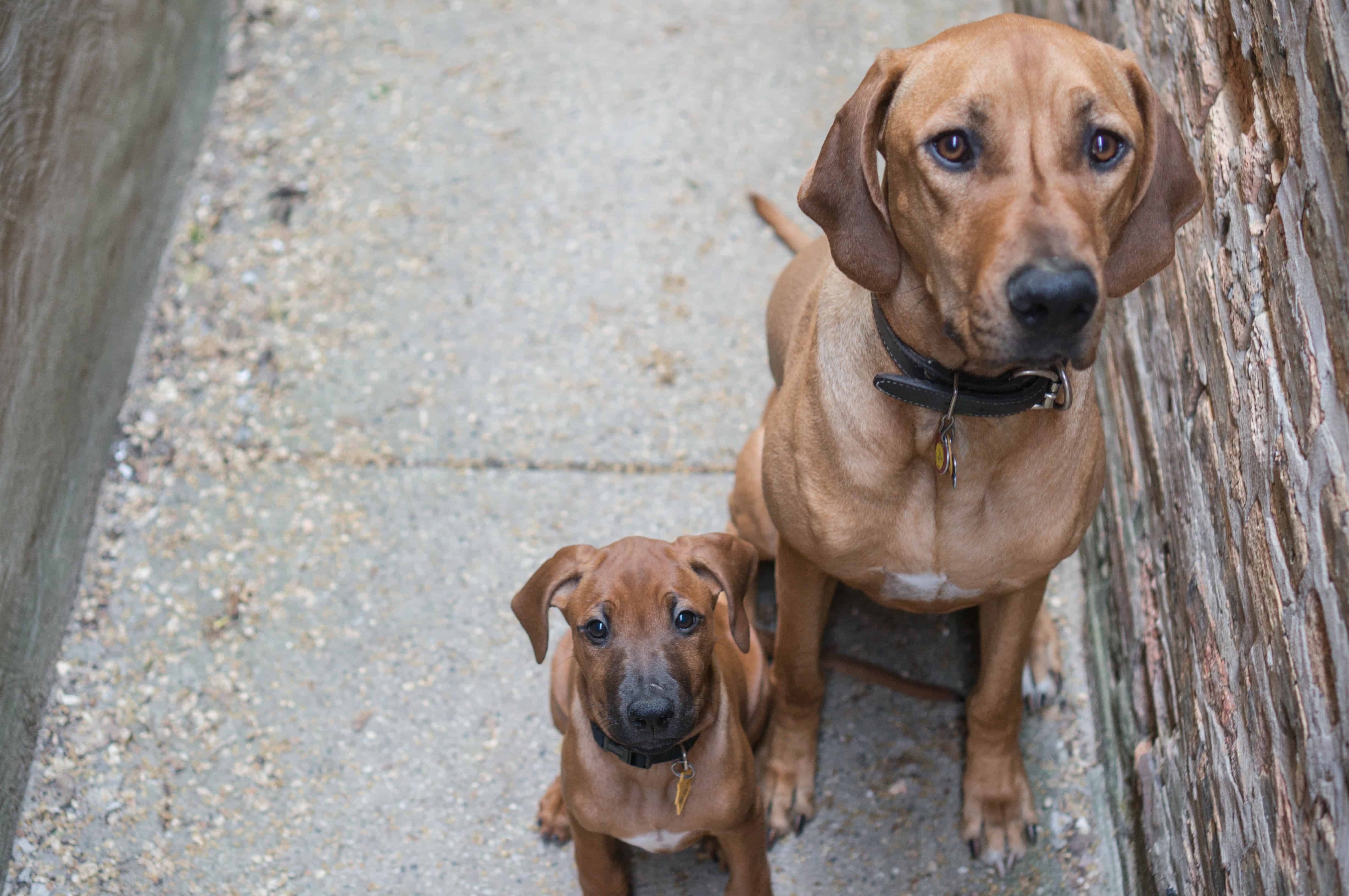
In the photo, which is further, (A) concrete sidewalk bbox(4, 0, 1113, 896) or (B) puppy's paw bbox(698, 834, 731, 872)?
(A) concrete sidewalk bbox(4, 0, 1113, 896)

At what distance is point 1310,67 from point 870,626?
2.19 m

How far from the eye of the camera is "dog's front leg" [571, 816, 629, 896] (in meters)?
3.07

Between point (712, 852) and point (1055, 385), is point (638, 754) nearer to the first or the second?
point (712, 852)

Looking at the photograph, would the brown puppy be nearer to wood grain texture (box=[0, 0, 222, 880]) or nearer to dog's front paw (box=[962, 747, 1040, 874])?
dog's front paw (box=[962, 747, 1040, 874])

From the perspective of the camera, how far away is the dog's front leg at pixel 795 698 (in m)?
3.20

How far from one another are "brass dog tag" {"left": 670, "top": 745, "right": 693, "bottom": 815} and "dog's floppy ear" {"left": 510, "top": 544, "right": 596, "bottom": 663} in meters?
0.42

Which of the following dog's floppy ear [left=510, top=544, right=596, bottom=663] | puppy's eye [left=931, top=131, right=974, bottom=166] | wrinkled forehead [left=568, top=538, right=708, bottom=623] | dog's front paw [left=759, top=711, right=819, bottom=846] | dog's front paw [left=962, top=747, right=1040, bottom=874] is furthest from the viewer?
dog's front paw [left=759, top=711, right=819, bottom=846]

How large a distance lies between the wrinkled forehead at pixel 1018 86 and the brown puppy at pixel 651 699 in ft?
3.89

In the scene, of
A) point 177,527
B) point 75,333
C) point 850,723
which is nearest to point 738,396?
point 850,723

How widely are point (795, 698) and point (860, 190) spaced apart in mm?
1618

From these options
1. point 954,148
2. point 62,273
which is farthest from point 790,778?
point 62,273

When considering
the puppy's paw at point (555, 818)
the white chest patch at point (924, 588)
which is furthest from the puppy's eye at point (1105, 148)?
the puppy's paw at point (555, 818)

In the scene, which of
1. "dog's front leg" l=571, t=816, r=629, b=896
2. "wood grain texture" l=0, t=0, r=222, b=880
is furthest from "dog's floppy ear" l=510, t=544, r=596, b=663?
"wood grain texture" l=0, t=0, r=222, b=880

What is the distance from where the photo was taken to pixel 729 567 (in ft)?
9.62
